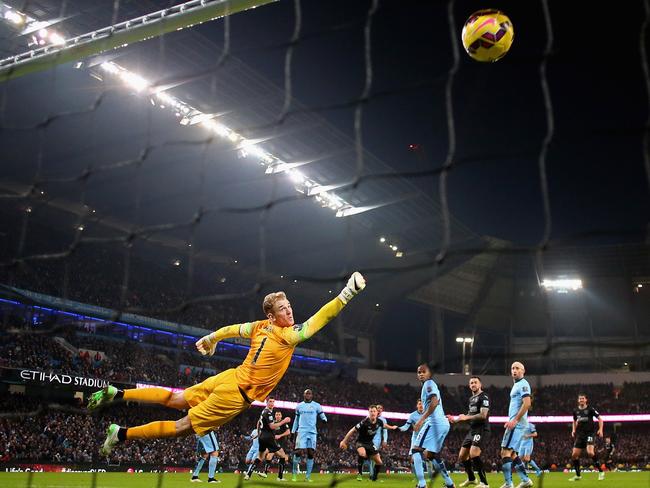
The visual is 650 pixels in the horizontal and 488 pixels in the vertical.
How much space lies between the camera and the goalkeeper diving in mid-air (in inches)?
223

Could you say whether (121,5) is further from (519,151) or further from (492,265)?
(492,265)

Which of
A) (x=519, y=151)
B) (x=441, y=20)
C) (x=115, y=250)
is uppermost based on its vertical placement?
(x=441, y=20)

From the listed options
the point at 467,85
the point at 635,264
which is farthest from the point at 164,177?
the point at 635,264

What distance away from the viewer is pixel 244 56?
67.3 feet

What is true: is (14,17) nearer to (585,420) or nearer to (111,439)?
(111,439)

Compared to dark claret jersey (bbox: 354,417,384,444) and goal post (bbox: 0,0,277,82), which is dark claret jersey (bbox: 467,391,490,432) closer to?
dark claret jersey (bbox: 354,417,384,444)

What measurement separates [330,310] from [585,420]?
955cm

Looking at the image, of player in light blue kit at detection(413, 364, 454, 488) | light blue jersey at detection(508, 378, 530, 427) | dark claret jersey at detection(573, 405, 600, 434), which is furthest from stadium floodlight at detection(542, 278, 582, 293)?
player in light blue kit at detection(413, 364, 454, 488)

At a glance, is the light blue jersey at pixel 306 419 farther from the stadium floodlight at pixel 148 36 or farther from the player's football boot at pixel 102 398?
the player's football boot at pixel 102 398

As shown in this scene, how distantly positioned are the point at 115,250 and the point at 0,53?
13631 millimetres

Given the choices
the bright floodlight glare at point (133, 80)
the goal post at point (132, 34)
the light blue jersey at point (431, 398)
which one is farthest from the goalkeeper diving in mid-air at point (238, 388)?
the bright floodlight glare at point (133, 80)

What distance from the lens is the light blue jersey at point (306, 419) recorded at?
44.2ft

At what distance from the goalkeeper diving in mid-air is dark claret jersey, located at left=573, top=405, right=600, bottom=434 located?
925 cm

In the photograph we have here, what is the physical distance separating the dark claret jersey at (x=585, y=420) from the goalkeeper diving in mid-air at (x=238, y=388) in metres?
9.25
